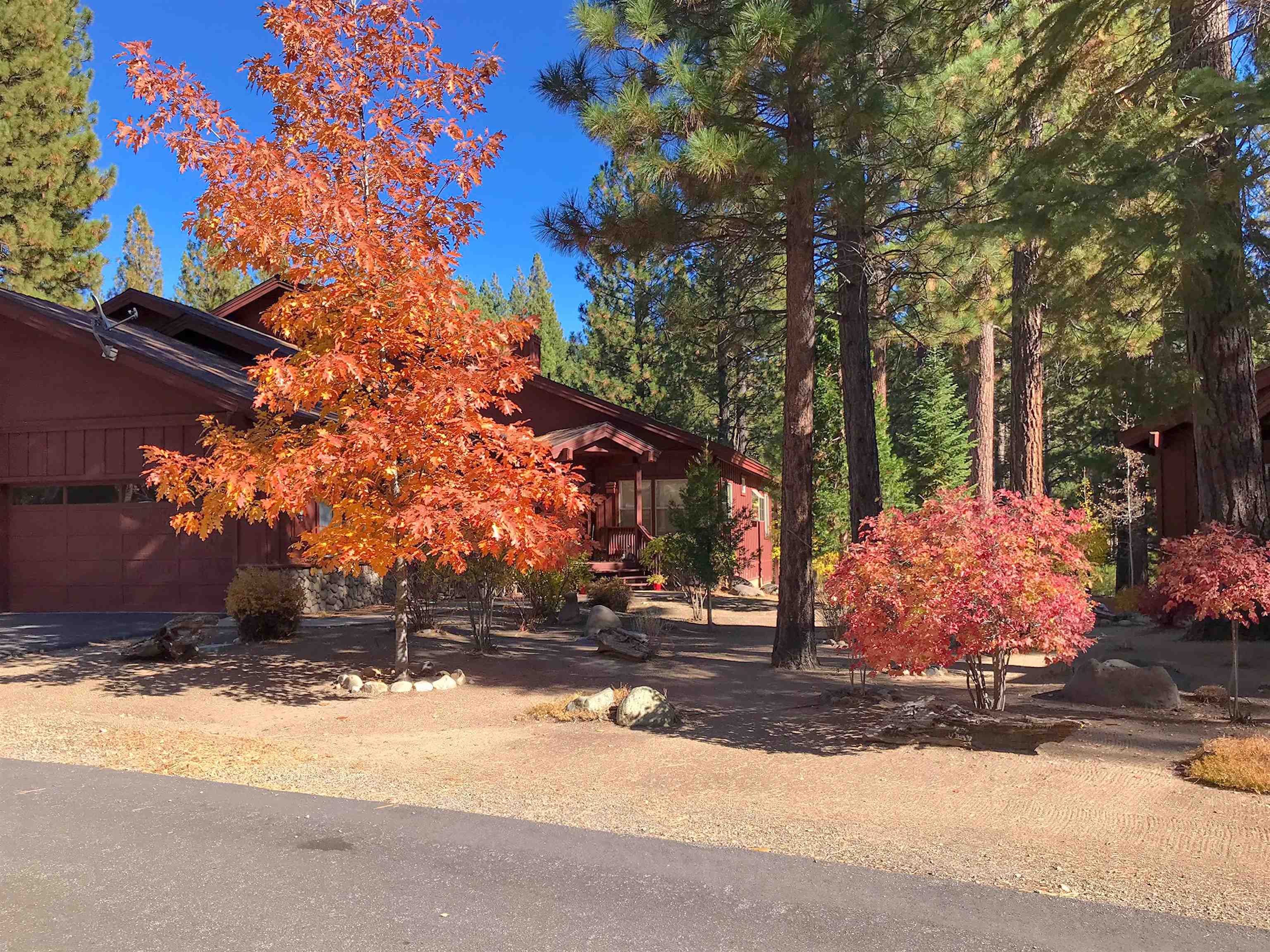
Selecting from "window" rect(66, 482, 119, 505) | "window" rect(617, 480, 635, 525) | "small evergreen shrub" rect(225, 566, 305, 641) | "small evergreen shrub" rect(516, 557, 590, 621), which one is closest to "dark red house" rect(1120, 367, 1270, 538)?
"small evergreen shrub" rect(516, 557, 590, 621)

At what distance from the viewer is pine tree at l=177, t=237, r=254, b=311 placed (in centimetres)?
4000

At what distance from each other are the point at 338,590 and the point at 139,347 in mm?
5514

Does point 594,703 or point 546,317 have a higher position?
point 546,317

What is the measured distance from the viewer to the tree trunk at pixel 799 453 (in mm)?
12062

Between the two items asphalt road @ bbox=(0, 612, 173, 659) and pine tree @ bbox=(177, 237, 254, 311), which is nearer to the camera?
asphalt road @ bbox=(0, 612, 173, 659)

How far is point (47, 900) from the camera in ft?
14.9

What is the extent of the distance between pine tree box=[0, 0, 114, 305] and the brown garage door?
13.9m

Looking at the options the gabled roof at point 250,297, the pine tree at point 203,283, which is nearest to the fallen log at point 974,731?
the gabled roof at point 250,297

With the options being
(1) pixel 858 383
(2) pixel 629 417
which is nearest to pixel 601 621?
(1) pixel 858 383

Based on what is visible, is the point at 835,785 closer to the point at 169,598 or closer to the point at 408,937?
the point at 408,937

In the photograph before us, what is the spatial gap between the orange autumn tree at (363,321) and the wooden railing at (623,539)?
43.8 ft

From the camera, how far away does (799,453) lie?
12.2m

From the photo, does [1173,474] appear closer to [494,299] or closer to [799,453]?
[799,453]

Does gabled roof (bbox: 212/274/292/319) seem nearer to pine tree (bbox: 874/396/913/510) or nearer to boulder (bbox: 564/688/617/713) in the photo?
pine tree (bbox: 874/396/913/510)
